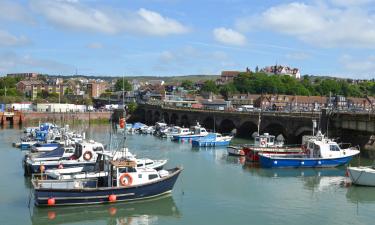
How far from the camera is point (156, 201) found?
3738cm

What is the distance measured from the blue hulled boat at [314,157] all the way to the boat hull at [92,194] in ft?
64.7

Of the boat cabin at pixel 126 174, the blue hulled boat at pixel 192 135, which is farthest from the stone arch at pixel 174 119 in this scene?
the boat cabin at pixel 126 174

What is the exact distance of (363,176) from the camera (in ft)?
142

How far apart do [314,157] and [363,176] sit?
10859mm

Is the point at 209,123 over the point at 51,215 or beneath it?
over

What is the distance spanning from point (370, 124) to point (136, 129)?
5457cm

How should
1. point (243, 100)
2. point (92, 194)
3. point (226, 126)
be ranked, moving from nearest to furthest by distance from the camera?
point (92, 194) < point (226, 126) < point (243, 100)

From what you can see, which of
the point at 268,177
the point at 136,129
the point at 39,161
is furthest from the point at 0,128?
the point at 268,177

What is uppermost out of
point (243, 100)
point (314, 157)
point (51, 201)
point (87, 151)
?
point (243, 100)

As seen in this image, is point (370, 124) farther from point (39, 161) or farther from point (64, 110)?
point (64, 110)

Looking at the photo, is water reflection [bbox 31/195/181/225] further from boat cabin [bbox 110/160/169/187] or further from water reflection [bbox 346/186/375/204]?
water reflection [bbox 346/186/375/204]

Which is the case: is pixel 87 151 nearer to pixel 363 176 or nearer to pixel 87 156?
pixel 87 156

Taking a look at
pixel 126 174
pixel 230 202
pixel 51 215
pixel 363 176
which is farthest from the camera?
pixel 363 176

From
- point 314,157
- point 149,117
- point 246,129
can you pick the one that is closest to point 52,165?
point 314,157
